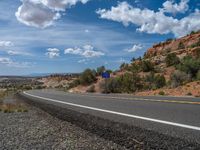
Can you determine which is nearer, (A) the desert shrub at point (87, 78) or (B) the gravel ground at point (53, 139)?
(B) the gravel ground at point (53, 139)

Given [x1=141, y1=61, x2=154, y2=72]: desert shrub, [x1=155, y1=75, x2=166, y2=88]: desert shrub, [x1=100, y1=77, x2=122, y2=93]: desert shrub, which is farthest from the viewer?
[x1=141, y1=61, x2=154, y2=72]: desert shrub

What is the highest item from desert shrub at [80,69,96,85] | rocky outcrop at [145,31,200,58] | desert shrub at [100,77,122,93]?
rocky outcrop at [145,31,200,58]

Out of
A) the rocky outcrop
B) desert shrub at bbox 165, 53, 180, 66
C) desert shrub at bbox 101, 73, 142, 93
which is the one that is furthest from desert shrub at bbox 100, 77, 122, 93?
the rocky outcrop

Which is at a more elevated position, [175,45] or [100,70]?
[175,45]

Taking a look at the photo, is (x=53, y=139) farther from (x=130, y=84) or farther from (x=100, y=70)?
(x=100, y=70)

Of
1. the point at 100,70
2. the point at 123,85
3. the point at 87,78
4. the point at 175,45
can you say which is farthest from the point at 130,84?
the point at 175,45

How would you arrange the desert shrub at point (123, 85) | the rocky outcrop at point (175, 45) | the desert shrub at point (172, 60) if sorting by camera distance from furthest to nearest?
1. the rocky outcrop at point (175, 45)
2. the desert shrub at point (172, 60)
3. the desert shrub at point (123, 85)

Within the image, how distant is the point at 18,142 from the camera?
24.9 ft

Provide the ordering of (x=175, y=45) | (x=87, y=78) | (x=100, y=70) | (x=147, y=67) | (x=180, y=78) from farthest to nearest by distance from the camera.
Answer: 1. (x=175, y=45)
2. (x=100, y=70)
3. (x=87, y=78)
4. (x=147, y=67)
5. (x=180, y=78)

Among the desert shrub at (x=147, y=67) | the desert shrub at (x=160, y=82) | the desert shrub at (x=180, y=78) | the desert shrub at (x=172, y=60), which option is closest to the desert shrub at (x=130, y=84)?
the desert shrub at (x=160, y=82)

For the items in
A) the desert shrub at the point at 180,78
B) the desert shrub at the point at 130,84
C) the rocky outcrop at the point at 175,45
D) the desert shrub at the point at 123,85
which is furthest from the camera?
the rocky outcrop at the point at 175,45

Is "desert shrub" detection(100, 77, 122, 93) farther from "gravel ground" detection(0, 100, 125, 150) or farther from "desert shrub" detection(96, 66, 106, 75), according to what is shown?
"gravel ground" detection(0, 100, 125, 150)

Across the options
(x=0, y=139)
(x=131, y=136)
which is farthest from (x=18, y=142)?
(x=131, y=136)

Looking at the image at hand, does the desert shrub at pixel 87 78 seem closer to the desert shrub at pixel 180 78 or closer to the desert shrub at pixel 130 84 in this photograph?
the desert shrub at pixel 130 84
